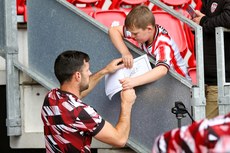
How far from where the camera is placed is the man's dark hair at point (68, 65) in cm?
478

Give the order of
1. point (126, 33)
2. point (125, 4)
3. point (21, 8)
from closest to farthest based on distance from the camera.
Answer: point (126, 33), point (21, 8), point (125, 4)

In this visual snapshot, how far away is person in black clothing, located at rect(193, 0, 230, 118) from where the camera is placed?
5.66 m

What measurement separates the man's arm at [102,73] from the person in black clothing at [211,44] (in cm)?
88

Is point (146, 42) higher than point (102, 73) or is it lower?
higher

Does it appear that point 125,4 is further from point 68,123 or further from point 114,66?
point 68,123

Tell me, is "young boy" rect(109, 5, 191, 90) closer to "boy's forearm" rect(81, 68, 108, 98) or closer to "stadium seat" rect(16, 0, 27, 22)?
"boy's forearm" rect(81, 68, 108, 98)

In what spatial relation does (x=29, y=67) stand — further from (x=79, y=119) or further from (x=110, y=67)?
(x=79, y=119)

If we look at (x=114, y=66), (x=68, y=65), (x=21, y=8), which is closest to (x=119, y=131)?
(x=68, y=65)

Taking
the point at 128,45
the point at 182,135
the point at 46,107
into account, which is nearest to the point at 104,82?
the point at 128,45

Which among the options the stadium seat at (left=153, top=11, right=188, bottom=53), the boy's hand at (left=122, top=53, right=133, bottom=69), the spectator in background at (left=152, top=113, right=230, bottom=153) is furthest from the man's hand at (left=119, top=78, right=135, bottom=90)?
the spectator in background at (left=152, top=113, right=230, bottom=153)

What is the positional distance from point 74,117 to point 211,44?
66.9 inches

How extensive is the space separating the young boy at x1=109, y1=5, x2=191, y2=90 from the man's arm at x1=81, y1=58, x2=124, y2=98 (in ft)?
0.19

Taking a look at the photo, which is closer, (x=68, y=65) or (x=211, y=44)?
(x=68, y=65)

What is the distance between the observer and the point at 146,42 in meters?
5.41
